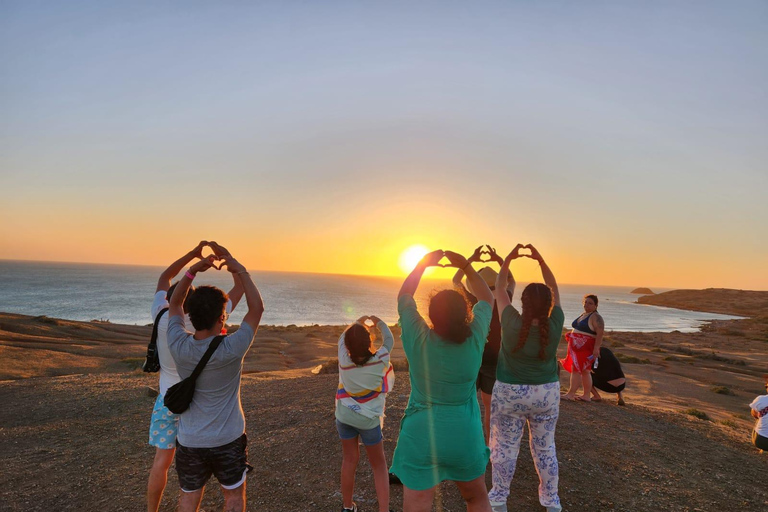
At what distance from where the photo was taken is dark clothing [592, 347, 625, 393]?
28.1 feet

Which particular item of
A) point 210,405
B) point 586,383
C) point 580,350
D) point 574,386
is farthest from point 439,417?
point 574,386

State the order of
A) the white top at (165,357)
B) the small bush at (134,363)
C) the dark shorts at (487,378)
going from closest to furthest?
the white top at (165,357) < the dark shorts at (487,378) < the small bush at (134,363)

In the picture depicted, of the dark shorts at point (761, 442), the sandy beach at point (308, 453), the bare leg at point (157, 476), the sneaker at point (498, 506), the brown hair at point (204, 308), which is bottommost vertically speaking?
the sandy beach at point (308, 453)

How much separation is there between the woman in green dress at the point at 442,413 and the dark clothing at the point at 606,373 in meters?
6.95

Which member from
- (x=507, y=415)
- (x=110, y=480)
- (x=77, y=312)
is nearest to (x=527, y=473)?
(x=507, y=415)

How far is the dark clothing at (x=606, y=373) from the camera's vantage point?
28.1 feet

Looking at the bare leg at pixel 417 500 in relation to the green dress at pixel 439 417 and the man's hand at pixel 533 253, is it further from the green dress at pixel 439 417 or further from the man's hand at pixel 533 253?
the man's hand at pixel 533 253

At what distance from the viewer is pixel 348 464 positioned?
12.9ft

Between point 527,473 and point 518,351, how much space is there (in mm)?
2460

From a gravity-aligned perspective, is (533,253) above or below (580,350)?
above

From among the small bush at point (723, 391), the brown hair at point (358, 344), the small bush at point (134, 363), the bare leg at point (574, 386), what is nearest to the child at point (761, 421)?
the bare leg at point (574, 386)

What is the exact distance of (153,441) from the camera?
3566 millimetres

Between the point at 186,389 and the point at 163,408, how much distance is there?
1.01 meters

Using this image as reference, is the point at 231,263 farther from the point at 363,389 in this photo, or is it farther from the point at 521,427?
the point at 521,427
